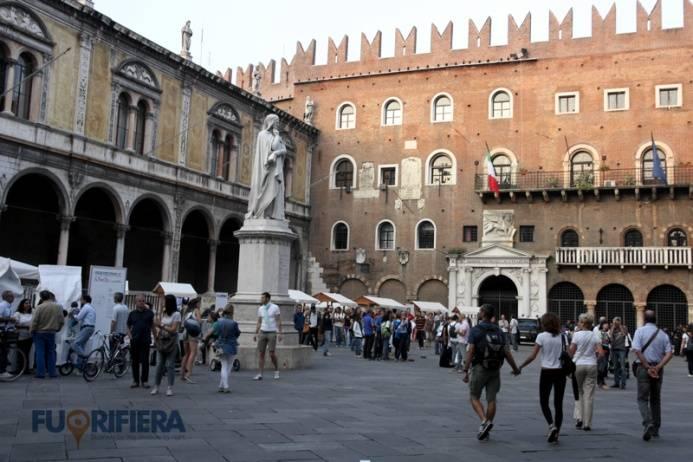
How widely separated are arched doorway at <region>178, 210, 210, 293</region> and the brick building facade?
5.69m

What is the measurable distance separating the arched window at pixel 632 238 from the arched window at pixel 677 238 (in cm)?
106

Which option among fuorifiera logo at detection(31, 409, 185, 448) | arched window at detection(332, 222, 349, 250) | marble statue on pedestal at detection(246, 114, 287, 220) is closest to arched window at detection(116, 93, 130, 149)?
marble statue on pedestal at detection(246, 114, 287, 220)

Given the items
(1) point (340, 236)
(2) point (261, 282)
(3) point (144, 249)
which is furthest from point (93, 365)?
(1) point (340, 236)

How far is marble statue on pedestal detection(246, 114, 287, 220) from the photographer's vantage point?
1372 centimetres

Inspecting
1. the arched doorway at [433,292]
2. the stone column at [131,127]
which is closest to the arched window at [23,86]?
the stone column at [131,127]

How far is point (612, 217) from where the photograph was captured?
96.8ft

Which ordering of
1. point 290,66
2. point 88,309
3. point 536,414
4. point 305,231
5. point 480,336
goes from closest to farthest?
1. point 480,336
2. point 536,414
3. point 88,309
4. point 305,231
5. point 290,66

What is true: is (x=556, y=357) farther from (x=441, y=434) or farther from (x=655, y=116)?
(x=655, y=116)

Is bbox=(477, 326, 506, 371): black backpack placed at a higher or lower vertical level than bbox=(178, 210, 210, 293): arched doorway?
lower

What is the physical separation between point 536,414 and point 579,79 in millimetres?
24330

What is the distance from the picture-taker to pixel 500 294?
3108 centimetres

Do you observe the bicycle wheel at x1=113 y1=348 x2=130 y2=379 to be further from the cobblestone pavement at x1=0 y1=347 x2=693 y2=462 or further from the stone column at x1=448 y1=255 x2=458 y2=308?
the stone column at x1=448 y1=255 x2=458 y2=308

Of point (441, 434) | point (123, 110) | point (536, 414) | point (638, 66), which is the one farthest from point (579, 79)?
point (441, 434)

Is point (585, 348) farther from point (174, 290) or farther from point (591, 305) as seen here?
point (591, 305)
